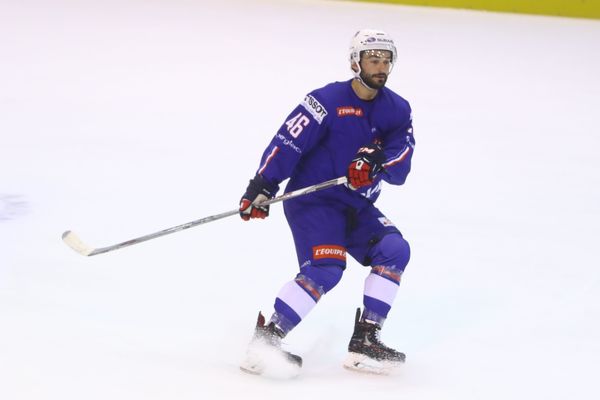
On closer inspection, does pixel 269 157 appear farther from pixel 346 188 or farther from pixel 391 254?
pixel 391 254

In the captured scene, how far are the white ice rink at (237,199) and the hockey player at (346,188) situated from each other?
18cm

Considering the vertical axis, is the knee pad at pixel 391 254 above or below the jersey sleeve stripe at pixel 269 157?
below

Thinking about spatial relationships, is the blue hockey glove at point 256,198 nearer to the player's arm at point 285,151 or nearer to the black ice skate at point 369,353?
the player's arm at point 285,151

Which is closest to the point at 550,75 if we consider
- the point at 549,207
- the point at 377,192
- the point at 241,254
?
the point at 549,207

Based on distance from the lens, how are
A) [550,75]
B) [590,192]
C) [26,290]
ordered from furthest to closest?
1. [550,75]
2. [590,192]
3. [26,290]

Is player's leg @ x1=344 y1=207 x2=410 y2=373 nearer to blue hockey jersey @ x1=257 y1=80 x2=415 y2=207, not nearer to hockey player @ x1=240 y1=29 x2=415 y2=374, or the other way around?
hockey player @ x1=240 y1=29 x2=415 y2=374

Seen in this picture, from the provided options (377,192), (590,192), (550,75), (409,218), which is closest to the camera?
(377,192)

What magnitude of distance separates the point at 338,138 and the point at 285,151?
178 millimetres

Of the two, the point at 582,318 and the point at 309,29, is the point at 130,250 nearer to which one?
the point at 582,318

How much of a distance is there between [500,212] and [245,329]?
1.77 meters

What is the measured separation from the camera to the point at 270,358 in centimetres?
355

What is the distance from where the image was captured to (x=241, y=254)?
187 inches

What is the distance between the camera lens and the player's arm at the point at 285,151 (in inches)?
144

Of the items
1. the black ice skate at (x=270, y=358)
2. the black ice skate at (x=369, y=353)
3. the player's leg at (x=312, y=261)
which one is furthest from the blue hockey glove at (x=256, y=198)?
the black ice skate at (x=369, y=353)
